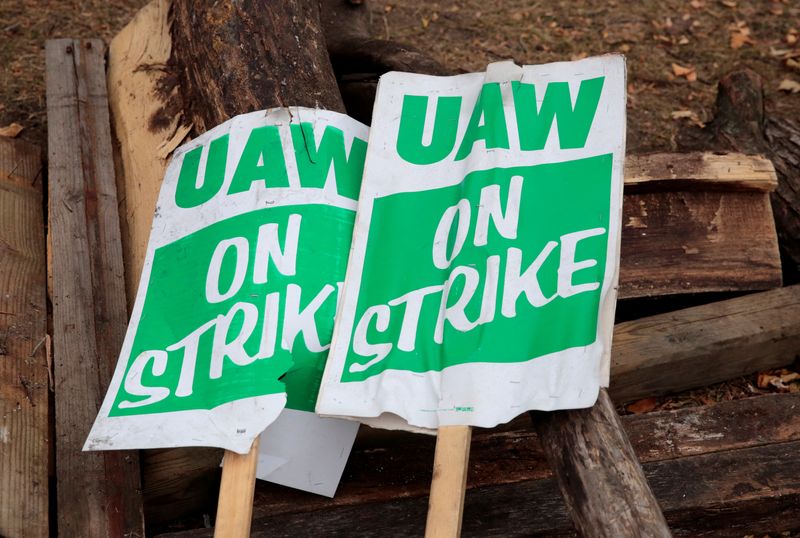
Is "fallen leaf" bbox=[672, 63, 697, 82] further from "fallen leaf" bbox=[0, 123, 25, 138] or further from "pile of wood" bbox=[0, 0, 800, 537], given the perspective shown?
"fallen leaf" bbox=[0, 123, 25, 138]

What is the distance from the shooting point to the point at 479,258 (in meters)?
1.92

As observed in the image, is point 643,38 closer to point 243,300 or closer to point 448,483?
point 243,300

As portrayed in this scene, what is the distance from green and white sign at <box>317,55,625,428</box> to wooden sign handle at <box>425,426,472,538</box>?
0.12 feet

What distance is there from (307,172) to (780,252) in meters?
1.81

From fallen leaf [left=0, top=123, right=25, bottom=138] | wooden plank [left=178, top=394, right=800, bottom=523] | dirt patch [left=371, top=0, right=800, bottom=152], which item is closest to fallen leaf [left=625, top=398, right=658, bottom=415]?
wooden plank [left=178, top=394, right=800, bottom=523]

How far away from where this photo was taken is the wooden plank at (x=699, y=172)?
8.58 ft

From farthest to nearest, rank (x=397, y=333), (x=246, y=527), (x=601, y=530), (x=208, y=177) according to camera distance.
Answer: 1. (x=208, y=177)
2. (x=397, y=333)
3. (x=246, y=527)
4. (x=601, y=530)

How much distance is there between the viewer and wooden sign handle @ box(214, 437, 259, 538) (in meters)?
1.73

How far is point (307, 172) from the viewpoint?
217 centimetres

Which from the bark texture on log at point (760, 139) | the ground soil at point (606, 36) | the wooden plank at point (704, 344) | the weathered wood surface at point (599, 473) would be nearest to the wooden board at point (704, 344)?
the wooden plank at point (704, 344)

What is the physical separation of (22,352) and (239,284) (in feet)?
2.21

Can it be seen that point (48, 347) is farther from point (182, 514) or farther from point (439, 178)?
point (439, 178)

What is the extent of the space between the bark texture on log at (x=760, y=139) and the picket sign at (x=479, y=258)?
1.16 meters

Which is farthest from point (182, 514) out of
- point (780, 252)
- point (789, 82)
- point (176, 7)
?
point (789, 82)
